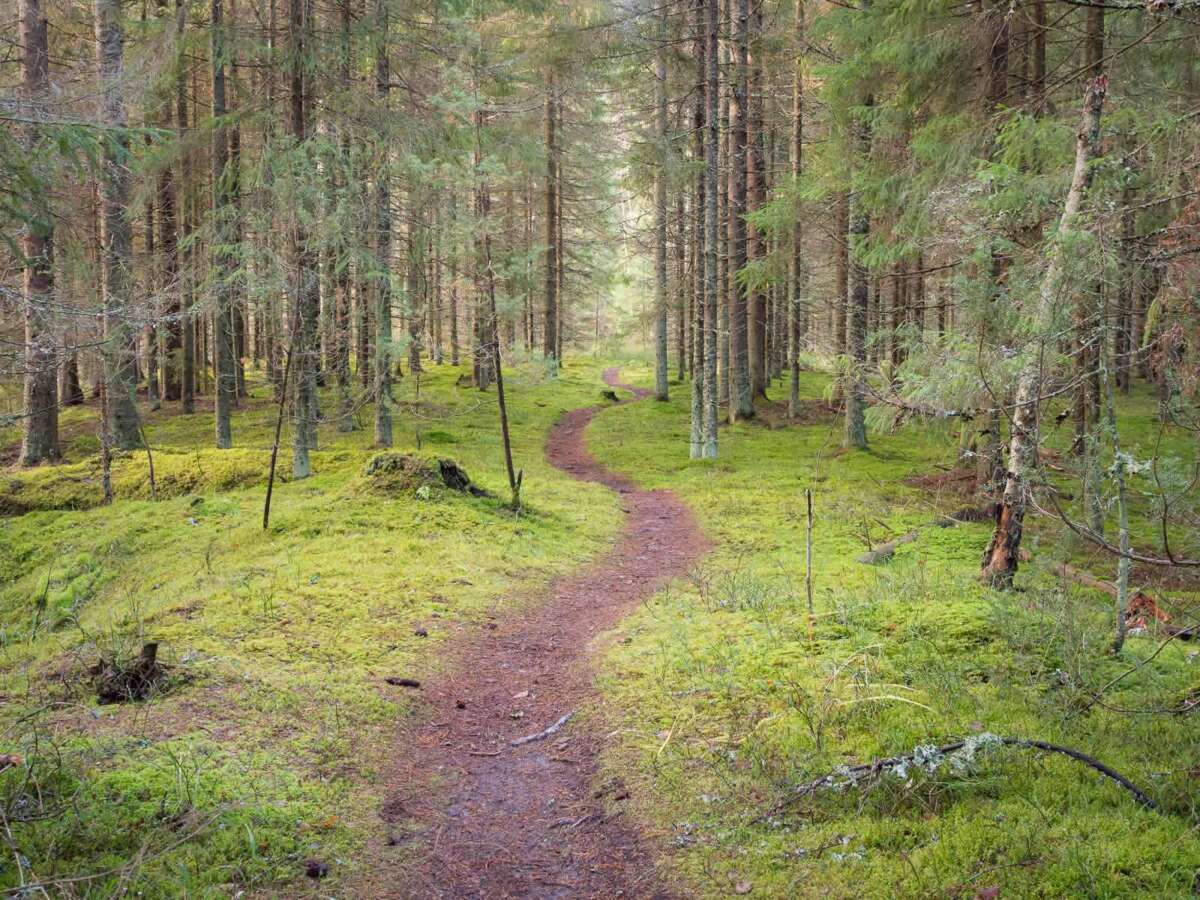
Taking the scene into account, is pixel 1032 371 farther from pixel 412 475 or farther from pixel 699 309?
pixel 699 309

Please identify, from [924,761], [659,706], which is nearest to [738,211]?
[659,706]

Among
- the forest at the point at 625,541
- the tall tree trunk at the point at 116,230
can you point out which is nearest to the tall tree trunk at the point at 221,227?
the forest at the point at 625,541

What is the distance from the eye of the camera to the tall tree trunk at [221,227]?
12523 mm

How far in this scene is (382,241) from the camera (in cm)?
1574

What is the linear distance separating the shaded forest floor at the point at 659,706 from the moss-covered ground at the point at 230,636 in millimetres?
28

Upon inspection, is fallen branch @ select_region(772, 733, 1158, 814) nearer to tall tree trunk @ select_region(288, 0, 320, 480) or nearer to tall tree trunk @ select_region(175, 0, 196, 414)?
tall tree trunk @ select_region(288, 0, 320, 480)

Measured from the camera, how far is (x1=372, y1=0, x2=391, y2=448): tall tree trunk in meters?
13.5

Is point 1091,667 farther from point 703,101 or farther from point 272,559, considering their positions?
point 703,101

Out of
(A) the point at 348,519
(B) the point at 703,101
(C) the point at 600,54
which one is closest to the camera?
(A) the point at 348,519

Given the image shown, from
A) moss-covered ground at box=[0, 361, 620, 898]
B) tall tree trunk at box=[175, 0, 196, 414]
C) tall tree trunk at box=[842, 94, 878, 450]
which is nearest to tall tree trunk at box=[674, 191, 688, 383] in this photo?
tall tree trunk at box=[842, 94, 878, 450]

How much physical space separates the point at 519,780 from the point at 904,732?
2351 mm

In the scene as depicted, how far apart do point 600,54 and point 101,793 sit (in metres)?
17.7

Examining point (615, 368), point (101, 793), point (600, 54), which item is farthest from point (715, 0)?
point (615, 368)

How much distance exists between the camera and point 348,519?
33.8 ft
